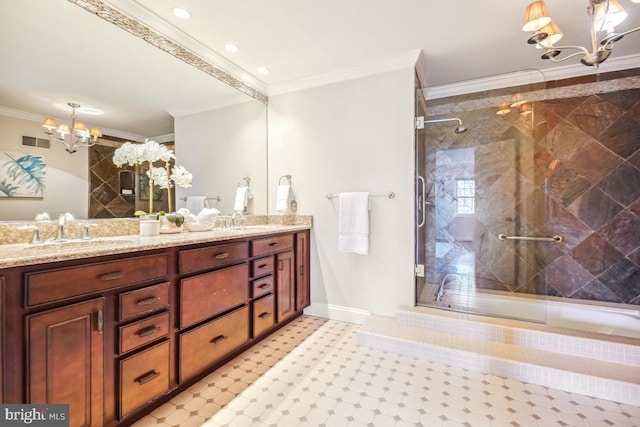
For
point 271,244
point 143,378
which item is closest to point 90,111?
point 271,244

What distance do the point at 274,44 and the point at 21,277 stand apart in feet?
6.92

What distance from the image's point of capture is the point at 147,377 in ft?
4.51

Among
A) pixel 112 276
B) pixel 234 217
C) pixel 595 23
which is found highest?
pixel 595 23

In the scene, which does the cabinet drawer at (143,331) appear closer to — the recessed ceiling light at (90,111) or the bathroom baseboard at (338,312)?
the recessed ceiling light at (90,111)

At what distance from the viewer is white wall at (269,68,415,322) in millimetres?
2480

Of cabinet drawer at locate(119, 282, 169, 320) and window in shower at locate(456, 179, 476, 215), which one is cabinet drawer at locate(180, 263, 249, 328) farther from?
window in shower at locate(456, 179, 476, 215)

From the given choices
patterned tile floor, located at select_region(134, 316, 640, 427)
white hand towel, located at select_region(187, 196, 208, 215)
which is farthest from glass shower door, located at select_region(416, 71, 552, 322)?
white hand towel, located at select_region(187, 196, 208, 215)

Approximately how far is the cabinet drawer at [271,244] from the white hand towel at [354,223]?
48 centimetres

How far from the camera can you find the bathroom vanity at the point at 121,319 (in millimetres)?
998

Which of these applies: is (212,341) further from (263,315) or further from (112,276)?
(112,276)

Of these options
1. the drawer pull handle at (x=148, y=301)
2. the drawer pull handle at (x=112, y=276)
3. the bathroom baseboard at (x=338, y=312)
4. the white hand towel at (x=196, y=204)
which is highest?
the white hand towel at (x=196, y=204)

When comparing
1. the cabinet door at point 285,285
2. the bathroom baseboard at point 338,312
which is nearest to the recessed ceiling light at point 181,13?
the cabinet door at point 285,285

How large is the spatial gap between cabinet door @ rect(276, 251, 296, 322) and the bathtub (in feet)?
4.07

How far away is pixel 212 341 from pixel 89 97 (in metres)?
1.65
